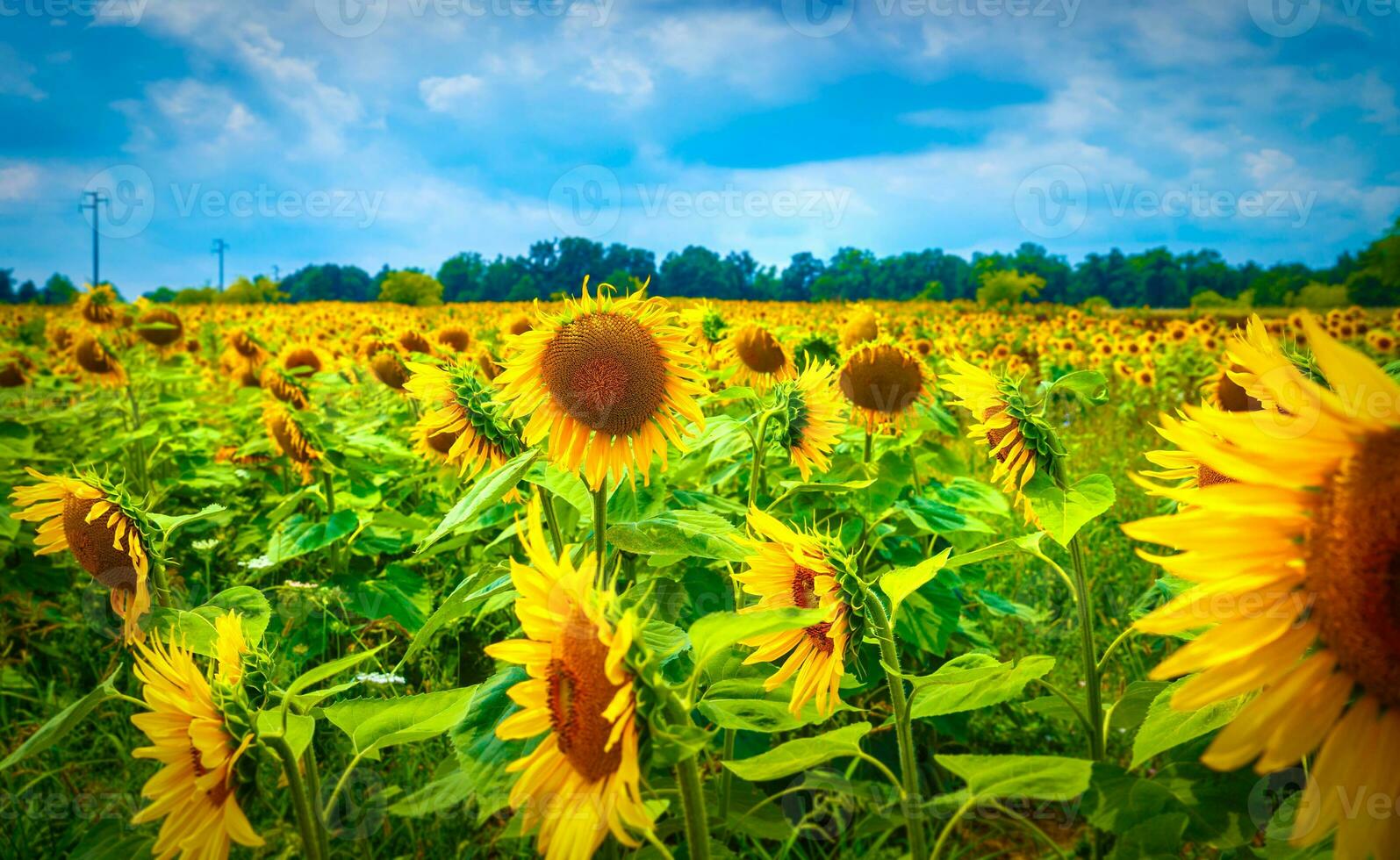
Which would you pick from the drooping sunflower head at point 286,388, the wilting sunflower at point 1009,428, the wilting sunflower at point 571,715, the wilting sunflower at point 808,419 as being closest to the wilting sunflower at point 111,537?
the wilting sunflower at point 571,715

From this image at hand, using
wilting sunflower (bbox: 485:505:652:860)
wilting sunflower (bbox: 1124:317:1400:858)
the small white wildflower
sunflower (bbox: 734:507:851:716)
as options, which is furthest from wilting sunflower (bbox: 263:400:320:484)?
wilting sunflower (bbox: 1124:317:1400:858)

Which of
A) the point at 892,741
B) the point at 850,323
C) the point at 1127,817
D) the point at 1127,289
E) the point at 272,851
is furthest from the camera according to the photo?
the point at 1127,289

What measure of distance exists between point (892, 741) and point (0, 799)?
247 cm

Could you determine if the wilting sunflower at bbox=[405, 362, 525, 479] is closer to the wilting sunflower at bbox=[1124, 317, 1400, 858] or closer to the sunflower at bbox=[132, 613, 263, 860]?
the sunflower at bbox=[132, 613, 263, 860]

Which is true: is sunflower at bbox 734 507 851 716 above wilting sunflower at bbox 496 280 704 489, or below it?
below

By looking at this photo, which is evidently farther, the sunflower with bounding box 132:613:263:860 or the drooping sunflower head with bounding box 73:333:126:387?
the drooping sunflower head with bounding box 73:333:126:387

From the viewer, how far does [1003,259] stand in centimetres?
3409

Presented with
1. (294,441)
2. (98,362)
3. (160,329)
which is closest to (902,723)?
(294,441)

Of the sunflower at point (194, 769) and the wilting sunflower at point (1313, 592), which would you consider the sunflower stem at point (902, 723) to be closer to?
the wilting sunflower at point (1313, 592)

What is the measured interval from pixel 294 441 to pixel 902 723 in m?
2.61

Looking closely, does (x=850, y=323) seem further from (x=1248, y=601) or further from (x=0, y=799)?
(x=0, y=799)

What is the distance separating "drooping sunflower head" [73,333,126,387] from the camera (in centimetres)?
502

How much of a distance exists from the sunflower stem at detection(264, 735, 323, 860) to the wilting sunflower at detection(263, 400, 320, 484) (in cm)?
204

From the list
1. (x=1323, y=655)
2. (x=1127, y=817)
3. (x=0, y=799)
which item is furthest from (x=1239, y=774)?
(x=0, y=799)
